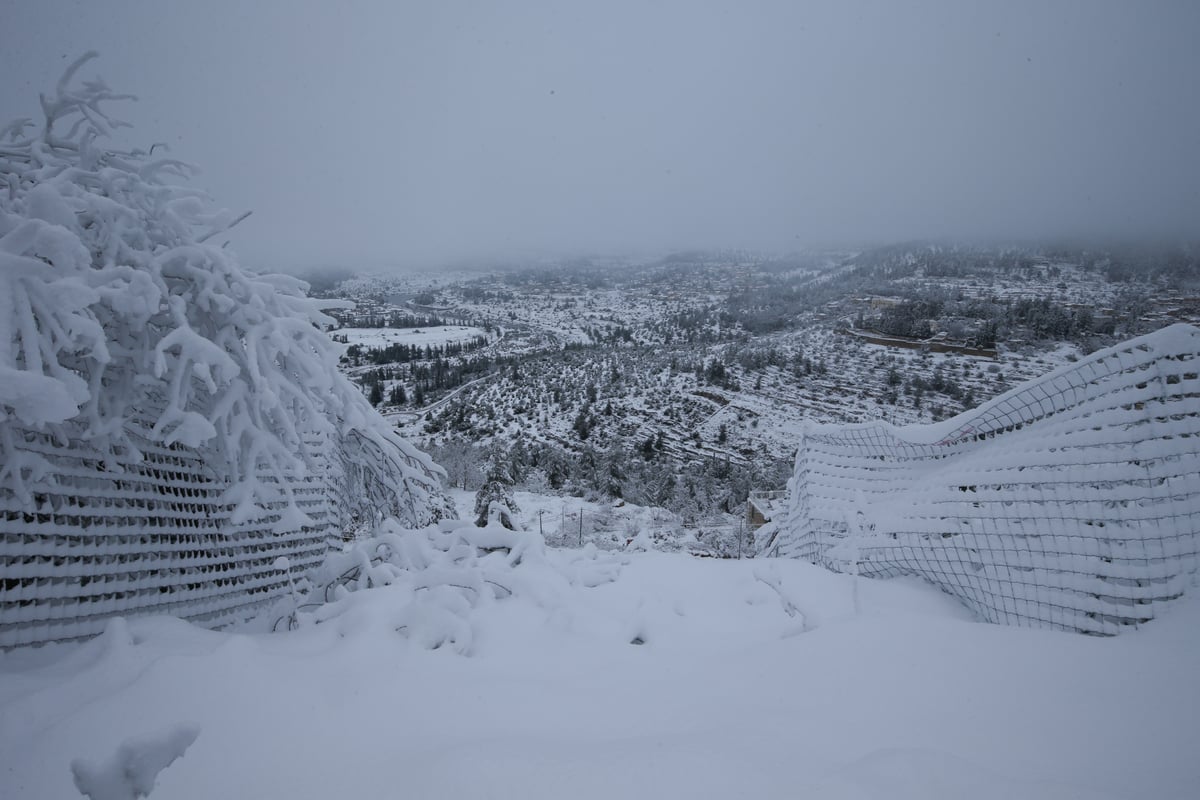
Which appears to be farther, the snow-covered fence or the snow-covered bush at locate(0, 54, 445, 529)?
the snow-covered fence

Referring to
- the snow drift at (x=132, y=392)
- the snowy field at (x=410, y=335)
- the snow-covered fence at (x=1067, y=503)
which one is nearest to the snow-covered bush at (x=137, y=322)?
the snow drift at (x=132, y=392)

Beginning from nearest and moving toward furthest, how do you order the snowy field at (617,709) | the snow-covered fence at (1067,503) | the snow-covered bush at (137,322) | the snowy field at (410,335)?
the snowy field at (617,709), the snow-covered bush at (137,322), the snow-covered fence at (1067,503), the snowy field at (410,335)

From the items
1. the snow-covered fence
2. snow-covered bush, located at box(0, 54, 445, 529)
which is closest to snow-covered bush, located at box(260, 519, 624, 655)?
snow-covered bush, located at box(0, 54, 445, 529)

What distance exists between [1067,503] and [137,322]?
4888mm

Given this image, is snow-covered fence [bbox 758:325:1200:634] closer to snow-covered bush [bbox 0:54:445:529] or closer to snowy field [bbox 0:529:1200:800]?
snowy field [bbox 0:529:1200:800]

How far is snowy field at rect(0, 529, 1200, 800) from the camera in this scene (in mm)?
1315

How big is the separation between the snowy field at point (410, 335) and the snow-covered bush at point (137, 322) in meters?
92.9

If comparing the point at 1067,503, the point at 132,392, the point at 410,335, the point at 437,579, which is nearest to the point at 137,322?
the point at 132,392

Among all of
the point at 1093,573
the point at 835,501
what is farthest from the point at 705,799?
the point at 835,501

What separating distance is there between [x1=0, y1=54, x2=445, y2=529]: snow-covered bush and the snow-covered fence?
3.62m

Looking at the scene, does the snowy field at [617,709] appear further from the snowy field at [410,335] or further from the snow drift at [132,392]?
the snowy field at [410,335]

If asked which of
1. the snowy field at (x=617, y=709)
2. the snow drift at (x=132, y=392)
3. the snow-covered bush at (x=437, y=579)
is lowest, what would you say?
the snow-covered bush at (x=437, y=579)

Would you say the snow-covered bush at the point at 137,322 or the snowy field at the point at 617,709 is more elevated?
the snow-covered bush at the point at 137,322

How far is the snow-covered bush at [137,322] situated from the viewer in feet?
5.85
